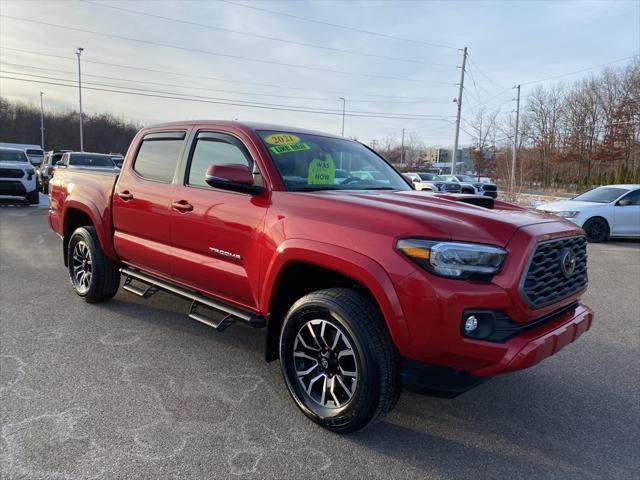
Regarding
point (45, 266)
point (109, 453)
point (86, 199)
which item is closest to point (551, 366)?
point (109, 453)

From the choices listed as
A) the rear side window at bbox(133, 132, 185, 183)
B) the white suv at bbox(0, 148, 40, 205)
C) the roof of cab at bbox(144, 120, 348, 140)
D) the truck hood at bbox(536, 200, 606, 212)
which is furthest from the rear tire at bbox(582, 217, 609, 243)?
the white suv at bbox(0, 148, 40, 205)

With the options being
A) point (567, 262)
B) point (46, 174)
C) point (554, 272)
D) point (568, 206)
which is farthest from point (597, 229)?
point (46, 174)

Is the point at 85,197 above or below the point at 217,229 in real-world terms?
above

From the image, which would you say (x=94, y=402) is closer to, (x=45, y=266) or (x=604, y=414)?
(x=604, y=414)

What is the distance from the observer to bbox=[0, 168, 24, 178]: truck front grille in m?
14.5

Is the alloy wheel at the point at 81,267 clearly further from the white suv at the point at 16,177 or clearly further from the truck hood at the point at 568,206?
the white suv at the point at 16,177

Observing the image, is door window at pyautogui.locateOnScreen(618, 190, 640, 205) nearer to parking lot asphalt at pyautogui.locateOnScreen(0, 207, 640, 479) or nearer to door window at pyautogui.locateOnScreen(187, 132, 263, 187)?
parking lot asphalt at pyautogui.locateOnScreen(0, 207, 640, 479)

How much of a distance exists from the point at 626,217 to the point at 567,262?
33.9 feet

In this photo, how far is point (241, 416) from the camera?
3018mm

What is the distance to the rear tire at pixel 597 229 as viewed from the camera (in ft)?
37.2

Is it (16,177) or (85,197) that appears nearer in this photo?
(85,197)

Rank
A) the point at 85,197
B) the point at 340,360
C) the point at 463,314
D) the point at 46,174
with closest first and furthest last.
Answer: the point at 463,314 → the point at 340,360 → the point at 85,197 → the point at 46,174

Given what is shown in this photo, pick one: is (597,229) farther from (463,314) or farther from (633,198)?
(463,314)

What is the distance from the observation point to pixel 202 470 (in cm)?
247
